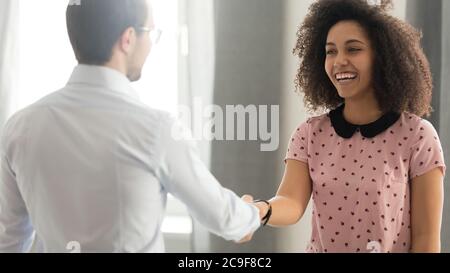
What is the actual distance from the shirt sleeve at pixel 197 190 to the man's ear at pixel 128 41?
17cm

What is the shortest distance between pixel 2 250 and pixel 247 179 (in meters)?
0.53

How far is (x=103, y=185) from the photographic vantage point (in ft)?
3.35

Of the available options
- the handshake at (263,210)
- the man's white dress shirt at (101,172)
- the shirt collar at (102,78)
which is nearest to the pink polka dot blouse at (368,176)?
the handshake at (263,210)

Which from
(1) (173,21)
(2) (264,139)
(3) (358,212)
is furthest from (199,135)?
(3) (358,212)

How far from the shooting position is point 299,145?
3.92ft

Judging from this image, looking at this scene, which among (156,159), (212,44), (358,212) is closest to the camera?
(156,159)

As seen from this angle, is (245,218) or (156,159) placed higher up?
(156,159)

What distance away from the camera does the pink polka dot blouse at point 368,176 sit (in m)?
1.09

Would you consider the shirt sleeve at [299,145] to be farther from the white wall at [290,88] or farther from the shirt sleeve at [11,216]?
the shirt sleeve at [11,216]

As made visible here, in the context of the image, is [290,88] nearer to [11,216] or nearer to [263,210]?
[263,210]

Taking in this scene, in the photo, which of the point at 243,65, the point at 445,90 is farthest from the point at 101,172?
the point at 445,90

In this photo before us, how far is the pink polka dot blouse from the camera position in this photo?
1088mm

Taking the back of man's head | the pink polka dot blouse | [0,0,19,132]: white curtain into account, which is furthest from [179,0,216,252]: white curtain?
[0,0,19,132]: white curtain
